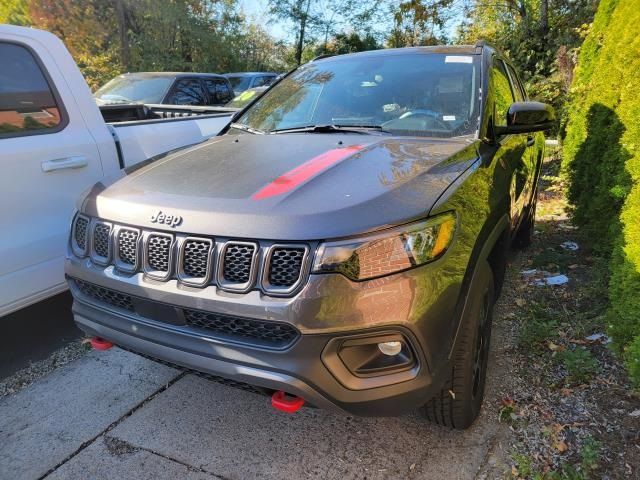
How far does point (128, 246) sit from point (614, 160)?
364 centimetres

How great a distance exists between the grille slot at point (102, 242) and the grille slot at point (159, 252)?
268mm

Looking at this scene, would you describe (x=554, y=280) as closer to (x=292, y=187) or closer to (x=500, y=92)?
(x=500, y=92)

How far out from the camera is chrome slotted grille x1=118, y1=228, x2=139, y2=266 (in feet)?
6.88

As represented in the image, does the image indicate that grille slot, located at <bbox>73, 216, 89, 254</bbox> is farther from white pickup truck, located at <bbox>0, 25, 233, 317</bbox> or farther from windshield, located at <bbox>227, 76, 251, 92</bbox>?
windshield, located at <bbox>227, 76, 251, 92</bbox>

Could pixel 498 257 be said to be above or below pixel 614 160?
below

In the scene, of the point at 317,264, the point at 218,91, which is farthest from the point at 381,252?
the point at 218,91

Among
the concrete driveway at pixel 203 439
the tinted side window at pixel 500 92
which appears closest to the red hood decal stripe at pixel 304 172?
the tinted side window at pixel 500 92

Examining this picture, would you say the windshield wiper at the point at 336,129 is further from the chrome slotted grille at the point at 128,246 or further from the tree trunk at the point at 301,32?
the tree trunk at the point at 301,32

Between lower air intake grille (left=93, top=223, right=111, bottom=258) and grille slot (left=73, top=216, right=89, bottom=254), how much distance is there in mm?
81

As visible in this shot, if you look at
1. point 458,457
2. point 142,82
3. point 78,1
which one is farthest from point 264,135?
point 78,1

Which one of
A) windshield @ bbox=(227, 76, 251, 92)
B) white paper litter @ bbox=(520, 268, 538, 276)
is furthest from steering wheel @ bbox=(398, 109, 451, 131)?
windshield @ bbox=(227, 76, 251, 92)

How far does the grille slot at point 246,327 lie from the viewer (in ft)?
5.94

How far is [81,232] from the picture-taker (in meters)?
A: 2.36

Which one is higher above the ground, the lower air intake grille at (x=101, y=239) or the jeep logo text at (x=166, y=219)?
the jeep logo text at (x=166, y=219)
